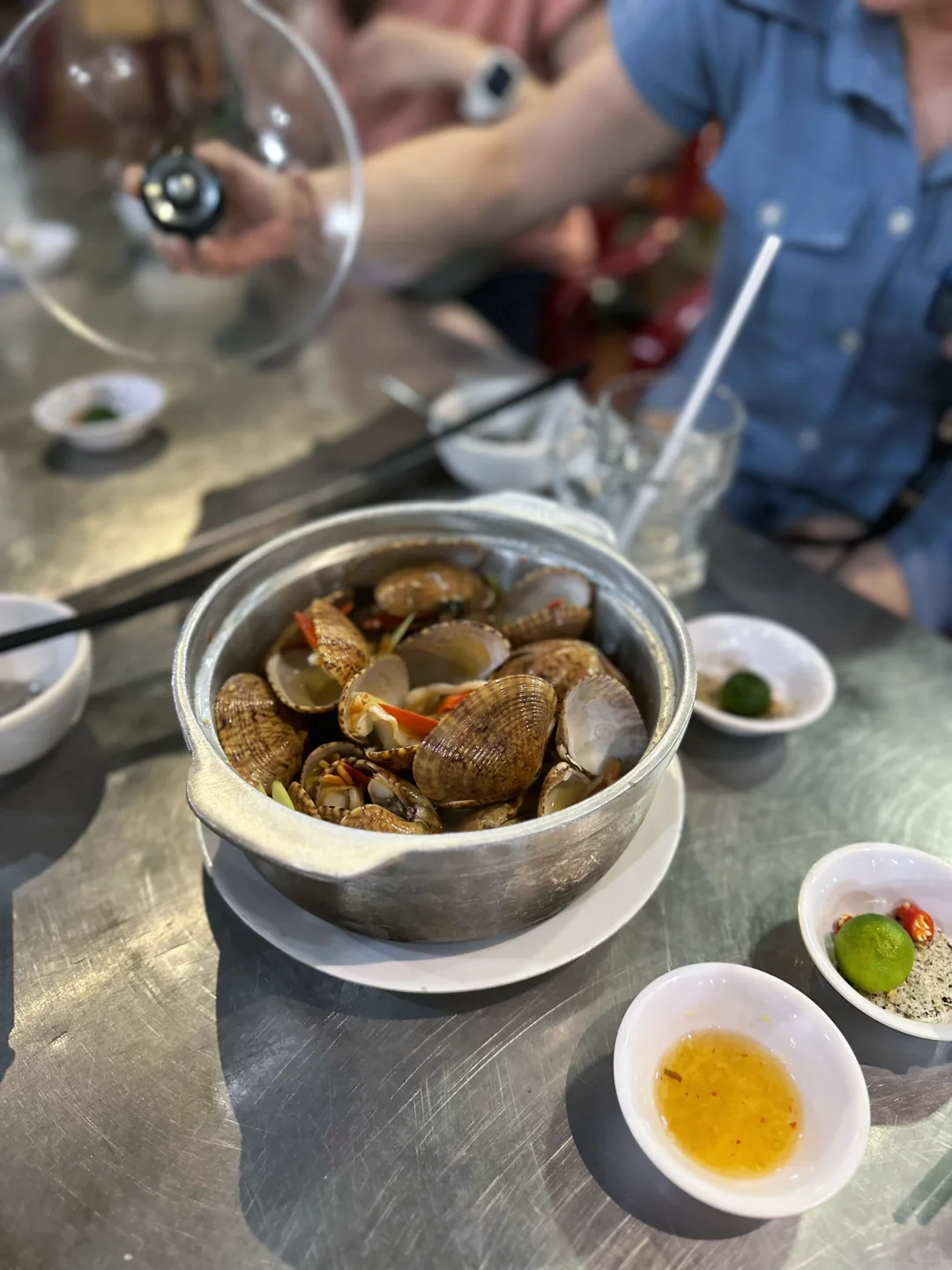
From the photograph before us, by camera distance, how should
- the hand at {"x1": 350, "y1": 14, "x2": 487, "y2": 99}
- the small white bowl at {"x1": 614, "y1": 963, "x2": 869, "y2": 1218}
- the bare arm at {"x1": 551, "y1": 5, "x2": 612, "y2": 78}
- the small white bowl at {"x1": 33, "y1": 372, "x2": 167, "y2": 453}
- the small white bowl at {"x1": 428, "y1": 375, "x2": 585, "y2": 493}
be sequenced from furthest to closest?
the bare arm at {"x1": 551, "y1": 5, "x2": 612, "y2": 78} < the hand at {"x1": 350, "y1": 14, "x2": 487, "y2": 99} < the small white bowl at {"x1": 33, "y1": 372, "x2": 167, "y2": 453} < the small white bowl at {"x1": 428, "y1": 375, "x2": 585, "y2": 493} < the small white bowl at {"x1": 614, "y1": 963, "x2": 869, "y2": 1218}

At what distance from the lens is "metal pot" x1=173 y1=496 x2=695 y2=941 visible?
2.11 feet

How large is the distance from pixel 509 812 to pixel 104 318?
4.91ft

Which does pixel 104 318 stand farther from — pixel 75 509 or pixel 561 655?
pixel 561 655

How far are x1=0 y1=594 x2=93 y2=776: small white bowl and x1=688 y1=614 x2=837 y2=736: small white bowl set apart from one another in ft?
2.45

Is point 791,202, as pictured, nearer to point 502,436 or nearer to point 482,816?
point 502,436

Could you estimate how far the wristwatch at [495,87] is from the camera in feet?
6.23

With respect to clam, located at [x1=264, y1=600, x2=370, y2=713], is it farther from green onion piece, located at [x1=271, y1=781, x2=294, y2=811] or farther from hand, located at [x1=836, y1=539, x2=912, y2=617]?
hand, located at [x1=836, y1=539, x2=912, y2=617]

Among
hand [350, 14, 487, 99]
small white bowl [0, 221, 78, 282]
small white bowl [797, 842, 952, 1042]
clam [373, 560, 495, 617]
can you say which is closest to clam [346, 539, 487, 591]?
clam [373, 560, 495, 617]

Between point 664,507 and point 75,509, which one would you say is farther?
point 75,509

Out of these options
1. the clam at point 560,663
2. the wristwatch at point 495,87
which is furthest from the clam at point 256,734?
the wristwatch at point 495,87

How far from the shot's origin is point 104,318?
5.82 ft

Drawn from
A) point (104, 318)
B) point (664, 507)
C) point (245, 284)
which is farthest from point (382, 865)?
point (104, 318)

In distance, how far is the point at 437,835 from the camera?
650mm

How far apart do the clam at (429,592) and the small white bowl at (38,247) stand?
1348mm
